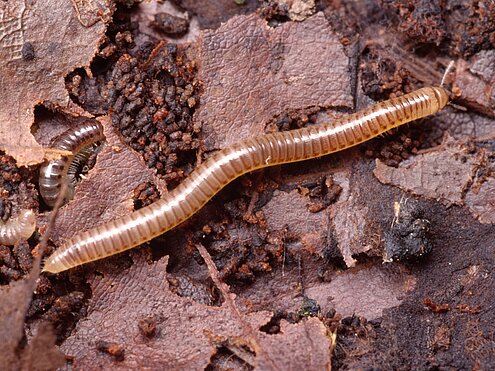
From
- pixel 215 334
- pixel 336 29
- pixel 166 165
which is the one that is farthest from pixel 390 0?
pixel 215 334

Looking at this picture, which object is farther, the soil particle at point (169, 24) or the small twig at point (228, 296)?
the soil particle at point (169, 24)

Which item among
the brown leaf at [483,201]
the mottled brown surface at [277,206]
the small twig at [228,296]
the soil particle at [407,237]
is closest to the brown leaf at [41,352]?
the mottled brown surface at [277,206]

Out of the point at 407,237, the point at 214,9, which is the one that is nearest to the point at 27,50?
the point at 214,9

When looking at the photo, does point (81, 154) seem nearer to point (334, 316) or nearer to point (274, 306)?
point (274, 306)

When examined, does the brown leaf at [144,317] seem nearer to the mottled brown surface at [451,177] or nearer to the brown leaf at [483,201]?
the mottled brown surface at [451,177]

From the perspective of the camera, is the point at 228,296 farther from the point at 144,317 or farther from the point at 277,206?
the point at 277,206

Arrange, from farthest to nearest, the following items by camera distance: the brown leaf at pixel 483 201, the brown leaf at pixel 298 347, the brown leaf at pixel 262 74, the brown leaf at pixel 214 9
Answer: the brown leaf at pixel 214 9
the brown leaf at pixel 262 74
the brown leaf at pixel 483 201
the brown leaf at pixel 298 347
